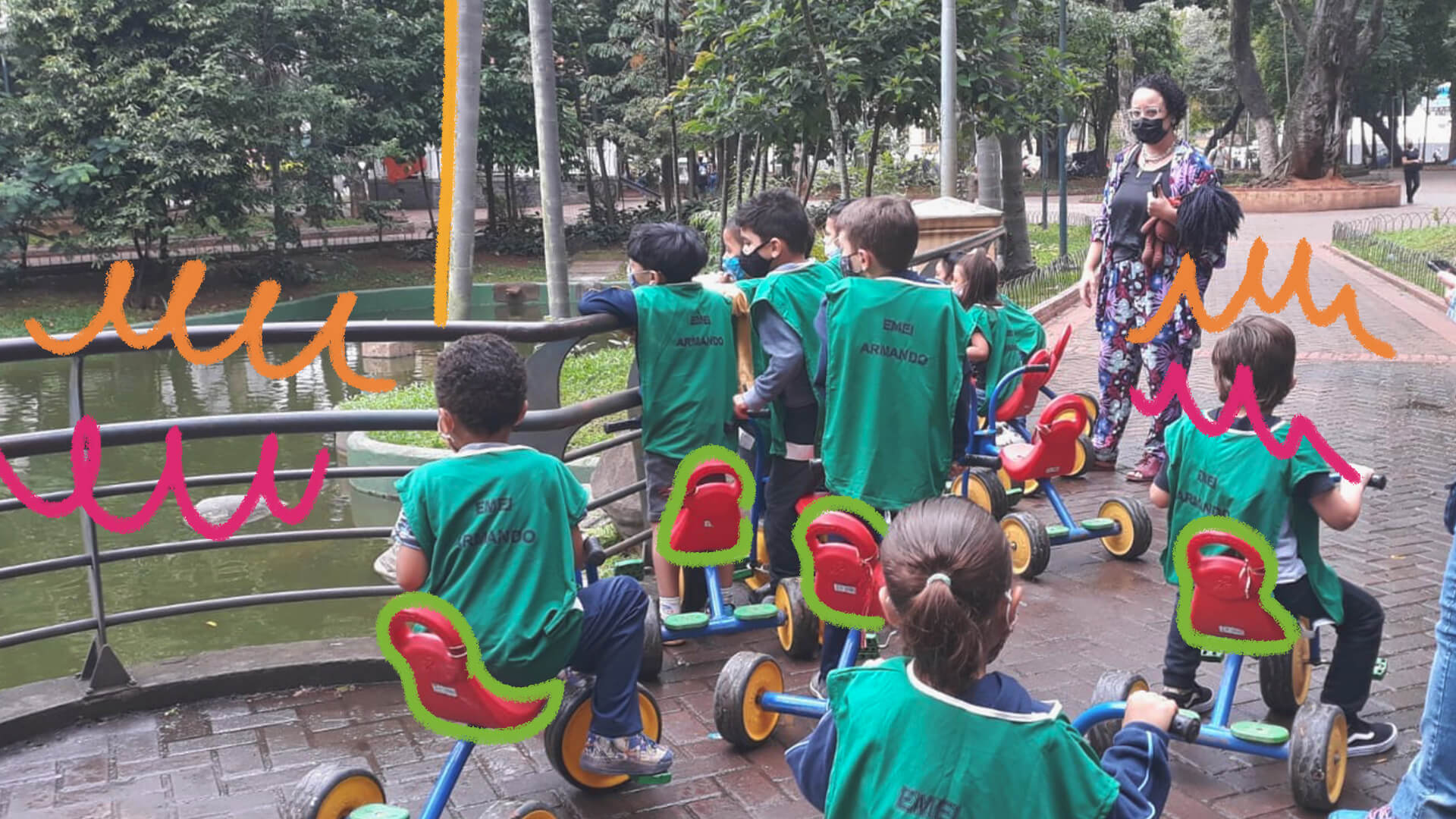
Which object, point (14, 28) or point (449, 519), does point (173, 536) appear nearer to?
point (449, 519)

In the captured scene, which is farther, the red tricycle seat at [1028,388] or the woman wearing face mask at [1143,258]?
the woman wearing face mask at [1143,258]

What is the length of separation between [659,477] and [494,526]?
63.1 inches

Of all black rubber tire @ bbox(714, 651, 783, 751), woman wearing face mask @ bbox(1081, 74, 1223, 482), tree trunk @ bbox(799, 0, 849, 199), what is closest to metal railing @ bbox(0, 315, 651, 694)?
black rubber tire @ bbox(714, 651, 783, 751)

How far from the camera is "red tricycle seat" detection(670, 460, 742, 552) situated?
13.2 feet

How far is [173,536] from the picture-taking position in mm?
9789

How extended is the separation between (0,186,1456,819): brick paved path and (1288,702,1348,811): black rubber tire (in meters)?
0.10

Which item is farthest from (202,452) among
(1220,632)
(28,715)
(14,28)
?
(14,28)

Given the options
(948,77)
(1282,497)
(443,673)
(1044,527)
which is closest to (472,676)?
(443,673)

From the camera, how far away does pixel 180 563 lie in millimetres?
9219

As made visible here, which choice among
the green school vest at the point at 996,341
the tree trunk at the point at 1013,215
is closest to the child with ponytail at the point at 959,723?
the green school vest at the point at 996,341

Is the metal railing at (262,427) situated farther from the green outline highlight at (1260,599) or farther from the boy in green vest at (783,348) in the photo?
the green outline highlight at (1260,599)

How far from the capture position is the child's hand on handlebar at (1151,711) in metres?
2.16

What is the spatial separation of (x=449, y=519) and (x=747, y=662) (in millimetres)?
1103

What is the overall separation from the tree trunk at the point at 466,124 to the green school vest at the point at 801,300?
15.8 feet
